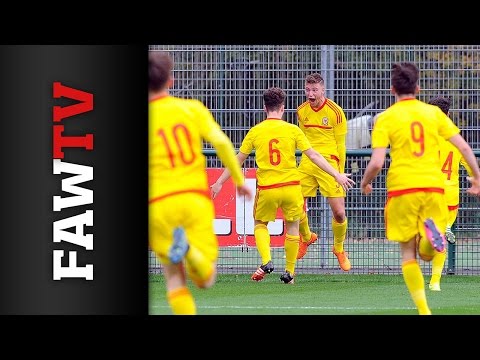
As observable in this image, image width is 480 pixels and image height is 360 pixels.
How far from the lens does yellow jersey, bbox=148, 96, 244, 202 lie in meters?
8.38

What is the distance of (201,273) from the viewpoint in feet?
27.6

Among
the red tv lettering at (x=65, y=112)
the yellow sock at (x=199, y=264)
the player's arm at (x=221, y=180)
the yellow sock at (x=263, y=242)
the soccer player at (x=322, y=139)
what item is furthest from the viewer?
the soccer player at (x=322, y=139)

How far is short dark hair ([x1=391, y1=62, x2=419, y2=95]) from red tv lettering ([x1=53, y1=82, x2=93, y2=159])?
3.15 metres

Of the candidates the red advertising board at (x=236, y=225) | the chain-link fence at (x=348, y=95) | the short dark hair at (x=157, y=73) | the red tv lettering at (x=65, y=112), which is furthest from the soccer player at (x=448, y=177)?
Result: the red tv lettering at (x=65, y=112)

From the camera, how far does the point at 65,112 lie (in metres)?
7.94

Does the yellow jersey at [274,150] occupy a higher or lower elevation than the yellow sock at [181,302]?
higher

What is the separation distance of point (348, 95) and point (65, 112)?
8.21m

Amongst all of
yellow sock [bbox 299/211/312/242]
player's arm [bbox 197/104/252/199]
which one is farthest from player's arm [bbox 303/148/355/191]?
player's arm [bbox 197/104/252/199]

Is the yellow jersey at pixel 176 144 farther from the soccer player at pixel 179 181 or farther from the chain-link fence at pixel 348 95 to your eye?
the chain-link fence at pixel 348 95

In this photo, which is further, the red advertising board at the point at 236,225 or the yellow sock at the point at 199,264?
the red advertising board at the point at 236,225

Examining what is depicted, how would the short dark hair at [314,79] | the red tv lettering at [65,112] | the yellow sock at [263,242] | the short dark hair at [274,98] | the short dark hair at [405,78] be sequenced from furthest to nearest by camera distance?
1. the short dark hair at [314,79]
2. the yellow sock at [263,242]
3. the short dark hair at [274,98]
4. the short dark hair at [405,78]
5. the red tv lettering at [65,112]

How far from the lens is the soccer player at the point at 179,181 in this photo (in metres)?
8.37

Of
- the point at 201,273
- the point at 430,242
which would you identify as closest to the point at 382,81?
the point at 430,242

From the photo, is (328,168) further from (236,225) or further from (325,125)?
(236,225)
